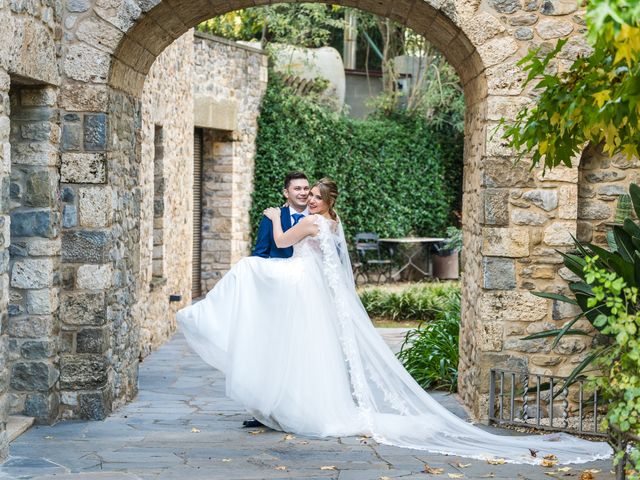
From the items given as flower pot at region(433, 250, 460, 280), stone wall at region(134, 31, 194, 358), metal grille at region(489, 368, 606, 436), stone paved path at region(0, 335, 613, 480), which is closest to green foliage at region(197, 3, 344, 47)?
stone wall at region(134, 31, 194, 358)

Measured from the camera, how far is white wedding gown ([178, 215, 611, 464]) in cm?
636

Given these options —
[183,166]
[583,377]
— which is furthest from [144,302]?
[583,377]

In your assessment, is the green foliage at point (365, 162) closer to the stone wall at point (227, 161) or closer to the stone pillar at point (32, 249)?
the stone wall at point (227, 161)

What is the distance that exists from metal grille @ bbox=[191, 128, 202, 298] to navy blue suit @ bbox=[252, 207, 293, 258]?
7.68 m

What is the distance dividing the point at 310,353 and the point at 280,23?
1034cm

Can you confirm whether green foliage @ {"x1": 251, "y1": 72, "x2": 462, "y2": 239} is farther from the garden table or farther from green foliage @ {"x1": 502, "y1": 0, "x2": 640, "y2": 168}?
green foliage @ {"x1": 502, "y1": 0, "x2": 640, "y2": 168}

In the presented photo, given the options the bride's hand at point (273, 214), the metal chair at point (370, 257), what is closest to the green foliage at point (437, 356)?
the bride's hand at point (273, 214)

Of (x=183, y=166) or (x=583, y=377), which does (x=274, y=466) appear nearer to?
(x=583, y=377)

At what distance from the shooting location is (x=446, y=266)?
1731 centimetres

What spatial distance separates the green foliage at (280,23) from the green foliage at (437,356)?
799 centimetres

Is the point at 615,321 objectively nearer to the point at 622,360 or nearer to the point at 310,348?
the point at 622,360

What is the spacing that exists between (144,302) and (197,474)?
430 cm

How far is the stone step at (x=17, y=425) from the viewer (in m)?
6.00

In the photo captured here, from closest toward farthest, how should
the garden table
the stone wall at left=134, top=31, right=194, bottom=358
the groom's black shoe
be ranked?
the groom's black shoe, the stone wall at left=134, top=31, right=194, bottom=358, the garden table
